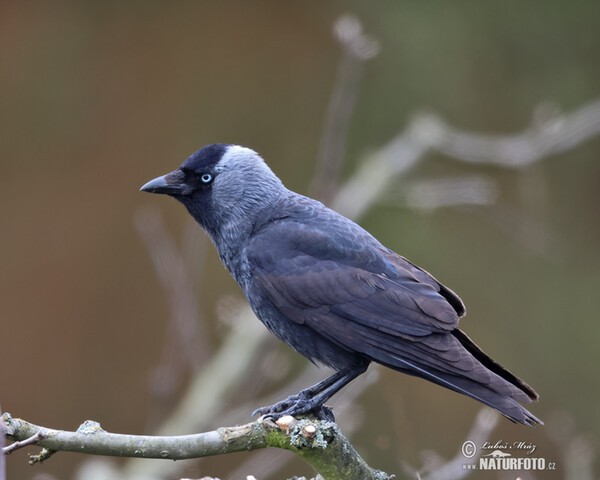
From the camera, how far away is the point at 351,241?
3.85m

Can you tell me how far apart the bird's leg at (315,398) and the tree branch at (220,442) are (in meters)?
0.39

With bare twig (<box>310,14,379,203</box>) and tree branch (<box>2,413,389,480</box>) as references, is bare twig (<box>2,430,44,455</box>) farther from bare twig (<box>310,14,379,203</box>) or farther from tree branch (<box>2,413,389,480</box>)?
bare twig (<box>310,14,379,203</box>)

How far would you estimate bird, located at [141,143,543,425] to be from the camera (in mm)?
3479

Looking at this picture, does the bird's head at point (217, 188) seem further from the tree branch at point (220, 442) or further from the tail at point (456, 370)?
the tree branch at point (220, 442)

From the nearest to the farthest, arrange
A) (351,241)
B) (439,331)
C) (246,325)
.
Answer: (439,331), (351,241), (246,325)

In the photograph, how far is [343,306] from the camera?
365 centimetres

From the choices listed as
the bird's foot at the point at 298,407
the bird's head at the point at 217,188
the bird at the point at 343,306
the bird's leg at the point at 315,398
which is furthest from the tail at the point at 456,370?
the bird's head at the point at 217,188

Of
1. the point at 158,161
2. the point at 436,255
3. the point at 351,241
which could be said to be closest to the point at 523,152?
the point at 436,255

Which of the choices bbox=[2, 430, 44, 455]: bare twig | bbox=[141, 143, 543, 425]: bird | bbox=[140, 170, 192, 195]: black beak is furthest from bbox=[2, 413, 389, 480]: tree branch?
bbox=[140, 170, 192, 195]: black beak

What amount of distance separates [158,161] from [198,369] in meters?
2.46

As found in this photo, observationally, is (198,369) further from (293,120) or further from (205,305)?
(293,120)

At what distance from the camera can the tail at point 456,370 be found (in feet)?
11.1

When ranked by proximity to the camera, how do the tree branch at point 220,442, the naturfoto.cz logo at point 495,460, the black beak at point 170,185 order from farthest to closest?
the black beak at point 170,185 < the naturfoto.cz logo at point 495,460 < the tree branch at point 220,442

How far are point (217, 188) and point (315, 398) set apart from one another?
1230 millimetres
